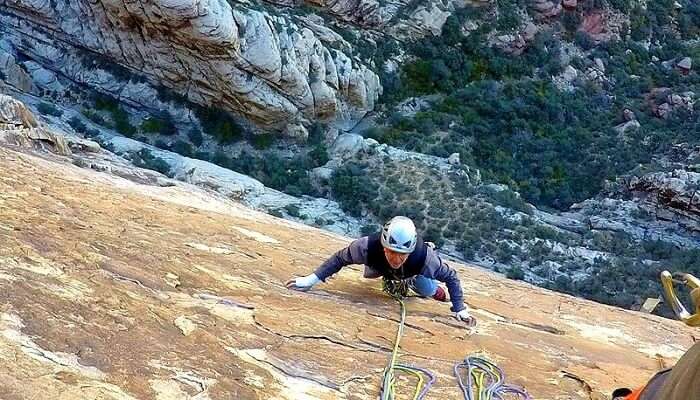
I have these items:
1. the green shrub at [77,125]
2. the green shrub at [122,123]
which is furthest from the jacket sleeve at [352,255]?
the green shrub at [122,123]

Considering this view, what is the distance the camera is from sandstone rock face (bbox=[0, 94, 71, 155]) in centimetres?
977

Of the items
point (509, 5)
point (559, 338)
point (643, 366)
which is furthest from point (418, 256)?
point (509, 5)

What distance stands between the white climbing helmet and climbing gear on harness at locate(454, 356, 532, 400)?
84 centimetres

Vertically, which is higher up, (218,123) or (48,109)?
(218,123)

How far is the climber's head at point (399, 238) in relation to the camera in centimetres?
467

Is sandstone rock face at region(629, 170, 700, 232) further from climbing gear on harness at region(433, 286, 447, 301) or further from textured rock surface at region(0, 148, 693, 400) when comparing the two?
climbing gear on harness at region(433, 286, 447, 301)

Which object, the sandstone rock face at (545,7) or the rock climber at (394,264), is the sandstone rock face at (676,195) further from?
the rock climber at (394,264)

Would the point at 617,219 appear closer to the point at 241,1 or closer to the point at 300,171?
the point at 300,171

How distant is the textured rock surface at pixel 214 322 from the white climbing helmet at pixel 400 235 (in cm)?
53

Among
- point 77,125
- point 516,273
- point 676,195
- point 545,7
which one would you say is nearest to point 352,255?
point 516,273

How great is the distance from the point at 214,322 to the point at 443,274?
1.76 m

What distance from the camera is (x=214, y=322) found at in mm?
4035

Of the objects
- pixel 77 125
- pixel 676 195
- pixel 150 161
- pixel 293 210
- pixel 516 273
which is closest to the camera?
pixel 516 273

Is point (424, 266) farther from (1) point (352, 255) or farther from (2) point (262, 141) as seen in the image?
(2) point (262, 141)
